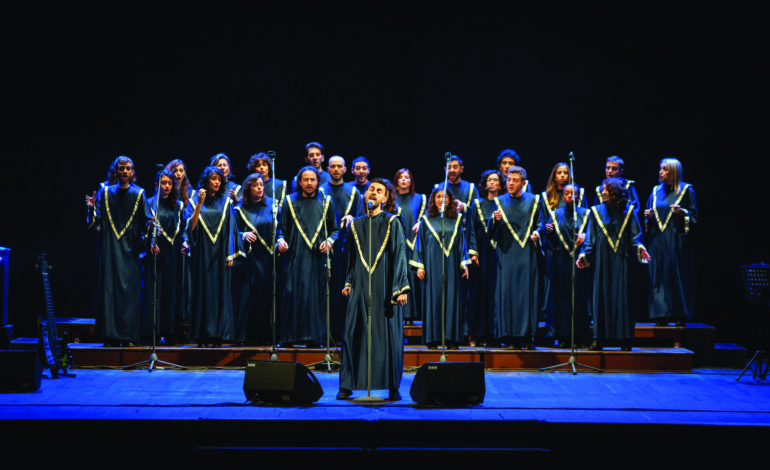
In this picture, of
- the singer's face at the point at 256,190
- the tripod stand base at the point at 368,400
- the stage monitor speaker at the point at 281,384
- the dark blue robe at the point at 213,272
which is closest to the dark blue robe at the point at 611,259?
the tripod stand base at the point at 368,400

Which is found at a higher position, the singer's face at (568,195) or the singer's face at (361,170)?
the singer's face at (361,170)

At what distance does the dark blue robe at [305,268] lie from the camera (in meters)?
8.59

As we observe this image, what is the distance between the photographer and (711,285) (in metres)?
10.5

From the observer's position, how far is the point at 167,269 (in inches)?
358

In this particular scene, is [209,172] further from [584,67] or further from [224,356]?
[584,67]

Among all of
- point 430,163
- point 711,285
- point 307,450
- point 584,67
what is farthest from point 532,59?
point 307,450

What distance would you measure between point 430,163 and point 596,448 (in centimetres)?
570

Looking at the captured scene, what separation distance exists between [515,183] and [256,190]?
100 inches

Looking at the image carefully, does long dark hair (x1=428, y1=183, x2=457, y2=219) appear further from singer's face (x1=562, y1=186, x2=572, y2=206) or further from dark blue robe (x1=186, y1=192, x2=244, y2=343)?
dark blue robe (x1=186, y1=192, x2=244, y2=343)

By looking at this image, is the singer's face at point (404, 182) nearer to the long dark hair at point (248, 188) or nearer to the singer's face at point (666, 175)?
the long dark hair at point (248, 188)

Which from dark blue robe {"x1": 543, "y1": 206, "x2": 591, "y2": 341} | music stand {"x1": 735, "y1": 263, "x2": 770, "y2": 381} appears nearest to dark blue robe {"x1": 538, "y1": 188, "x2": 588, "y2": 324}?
dark blue robe {"x1": 543, "y1": 206, "x2": 591, "y2": 341}

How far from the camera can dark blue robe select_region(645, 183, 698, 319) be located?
356 inches

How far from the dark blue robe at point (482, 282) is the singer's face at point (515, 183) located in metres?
0.33

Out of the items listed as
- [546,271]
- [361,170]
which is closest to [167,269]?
[361,170]
